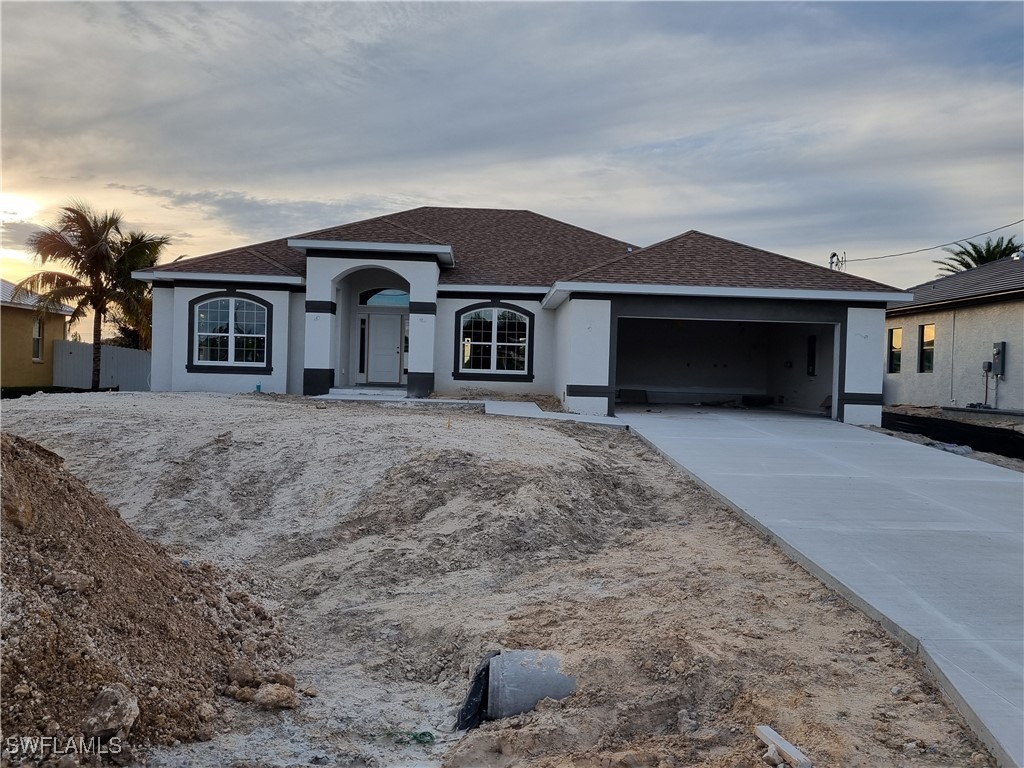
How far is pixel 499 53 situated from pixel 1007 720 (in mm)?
14289

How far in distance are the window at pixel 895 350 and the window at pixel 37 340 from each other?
31.1 metres

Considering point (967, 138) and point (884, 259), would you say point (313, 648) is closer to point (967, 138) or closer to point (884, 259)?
point (967, 138)

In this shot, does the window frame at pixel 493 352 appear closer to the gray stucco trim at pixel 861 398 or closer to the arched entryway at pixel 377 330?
the arched entryway at pixel 377 330

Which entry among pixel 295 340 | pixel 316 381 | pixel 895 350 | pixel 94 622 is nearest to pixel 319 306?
pixel 295 340

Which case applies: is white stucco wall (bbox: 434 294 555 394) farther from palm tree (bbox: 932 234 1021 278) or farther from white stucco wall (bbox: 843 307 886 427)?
palm tree (bbox: 932 234 1021 278)

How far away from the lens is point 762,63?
596 inches

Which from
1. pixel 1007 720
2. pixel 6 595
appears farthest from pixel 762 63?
pixel 6 595

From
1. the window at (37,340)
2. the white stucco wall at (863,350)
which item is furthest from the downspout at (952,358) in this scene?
the window at (37,340)

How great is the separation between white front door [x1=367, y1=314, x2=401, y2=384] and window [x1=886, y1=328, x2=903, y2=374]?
17961 mm

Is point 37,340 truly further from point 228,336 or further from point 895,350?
point 895,350

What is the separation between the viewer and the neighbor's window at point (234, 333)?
21.0 meters

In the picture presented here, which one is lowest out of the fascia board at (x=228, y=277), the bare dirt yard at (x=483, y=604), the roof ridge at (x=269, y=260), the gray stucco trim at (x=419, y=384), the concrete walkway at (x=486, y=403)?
the bare dirt yard at (x=483, y=604)

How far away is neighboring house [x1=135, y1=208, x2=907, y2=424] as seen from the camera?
18.2 m

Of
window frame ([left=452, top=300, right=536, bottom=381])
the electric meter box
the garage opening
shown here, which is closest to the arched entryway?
window frame ([left=452, top=300, right=536, bottom=381])
